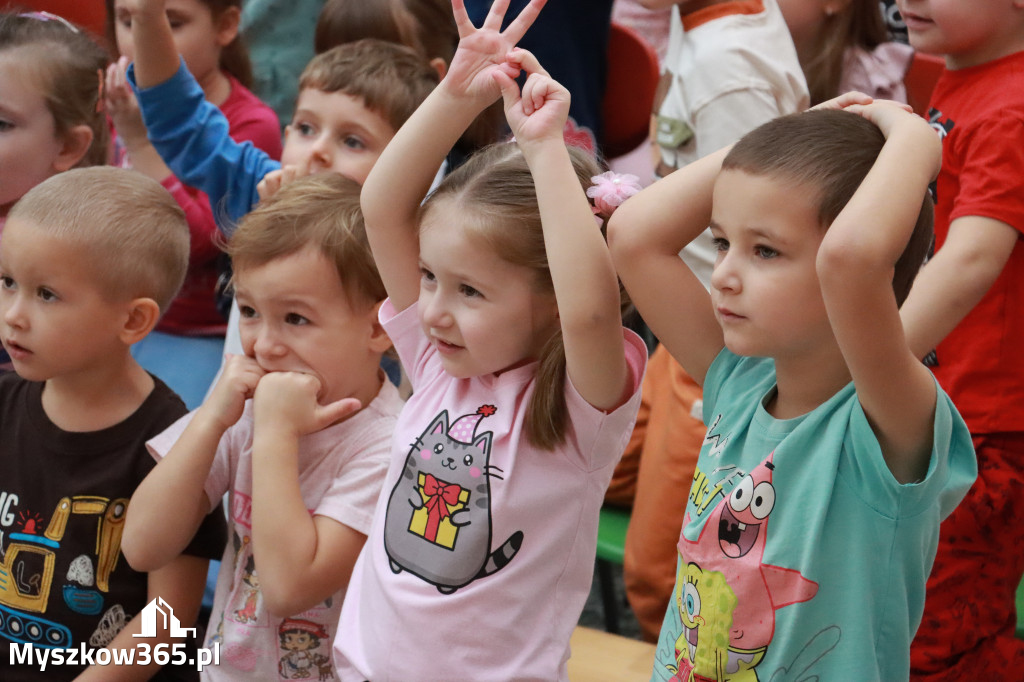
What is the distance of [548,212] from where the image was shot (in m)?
1.28

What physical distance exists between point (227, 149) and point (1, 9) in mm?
675

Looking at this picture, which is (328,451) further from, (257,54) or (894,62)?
(257,54)

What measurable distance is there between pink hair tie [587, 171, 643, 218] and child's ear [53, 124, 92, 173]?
4.68 ft

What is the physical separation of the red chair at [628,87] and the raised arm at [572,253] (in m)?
1.54

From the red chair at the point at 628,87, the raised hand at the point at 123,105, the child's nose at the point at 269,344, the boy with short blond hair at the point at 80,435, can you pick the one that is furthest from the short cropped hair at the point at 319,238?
the red chair at the point at 628,87

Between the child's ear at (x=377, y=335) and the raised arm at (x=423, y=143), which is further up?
the raised arm at (x=423, y=143)

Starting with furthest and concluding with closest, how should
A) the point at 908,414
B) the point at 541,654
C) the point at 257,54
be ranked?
the point at 257,54 < the point at 541,654 < the point at 908,414

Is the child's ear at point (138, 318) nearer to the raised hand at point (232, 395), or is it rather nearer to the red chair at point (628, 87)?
the raised hand at point (232, 395)

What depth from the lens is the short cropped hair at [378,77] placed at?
2191 millimetres

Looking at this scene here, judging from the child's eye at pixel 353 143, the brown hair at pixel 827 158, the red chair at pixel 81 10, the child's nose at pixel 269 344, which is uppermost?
the brown hair at pixel 827 158

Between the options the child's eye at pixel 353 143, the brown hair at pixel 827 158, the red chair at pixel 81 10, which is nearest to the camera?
the brown hair at pixel 827 158

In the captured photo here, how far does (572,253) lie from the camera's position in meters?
1.27

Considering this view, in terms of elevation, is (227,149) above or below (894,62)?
below

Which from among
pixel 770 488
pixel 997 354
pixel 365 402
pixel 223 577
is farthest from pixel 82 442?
pixel 997 354
